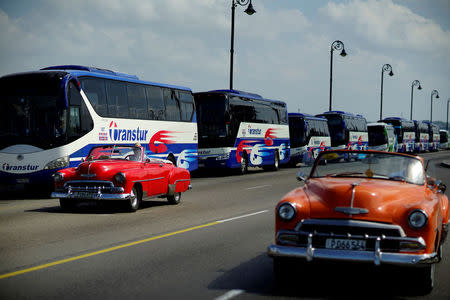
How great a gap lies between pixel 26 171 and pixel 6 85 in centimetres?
264

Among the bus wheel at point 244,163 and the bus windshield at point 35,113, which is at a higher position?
the bus windshield at point 35,113

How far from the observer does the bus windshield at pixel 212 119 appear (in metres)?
28.2

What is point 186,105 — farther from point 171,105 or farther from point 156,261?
point 156,261

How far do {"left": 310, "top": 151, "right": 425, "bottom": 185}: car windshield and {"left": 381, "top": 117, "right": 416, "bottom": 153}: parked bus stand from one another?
194ft

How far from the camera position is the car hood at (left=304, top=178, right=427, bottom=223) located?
20.1 ft

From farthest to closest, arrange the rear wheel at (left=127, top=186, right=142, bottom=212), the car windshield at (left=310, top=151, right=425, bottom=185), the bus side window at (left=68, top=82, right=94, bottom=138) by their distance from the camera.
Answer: the bus side window at (left=68, top=82, right=94, bottom=138), the rear wheel at (left=127, top=186, right=142, bottom=212), the car windshield at (left=310, top=151, right=425, bottom=185)

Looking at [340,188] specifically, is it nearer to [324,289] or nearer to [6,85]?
[324,289]

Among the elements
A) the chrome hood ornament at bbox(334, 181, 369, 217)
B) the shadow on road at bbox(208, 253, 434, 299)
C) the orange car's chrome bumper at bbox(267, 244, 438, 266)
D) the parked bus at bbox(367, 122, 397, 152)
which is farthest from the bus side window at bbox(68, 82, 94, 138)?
the parked bus at bbox(367, 122, 397, 152)

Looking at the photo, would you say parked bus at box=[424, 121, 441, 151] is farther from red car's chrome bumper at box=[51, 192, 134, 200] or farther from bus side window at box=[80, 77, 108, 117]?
red car's chrome bumper at box=[51, 192, 134, 200]

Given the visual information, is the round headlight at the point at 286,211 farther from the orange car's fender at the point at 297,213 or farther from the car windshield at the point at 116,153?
the car windshield at the point at 116,153

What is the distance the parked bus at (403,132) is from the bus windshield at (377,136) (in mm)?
8936

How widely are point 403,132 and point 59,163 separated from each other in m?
55.4

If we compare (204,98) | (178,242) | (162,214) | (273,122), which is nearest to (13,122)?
(162,214)

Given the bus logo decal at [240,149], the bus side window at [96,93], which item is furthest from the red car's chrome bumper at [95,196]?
the bus logo decal at [240,149]
